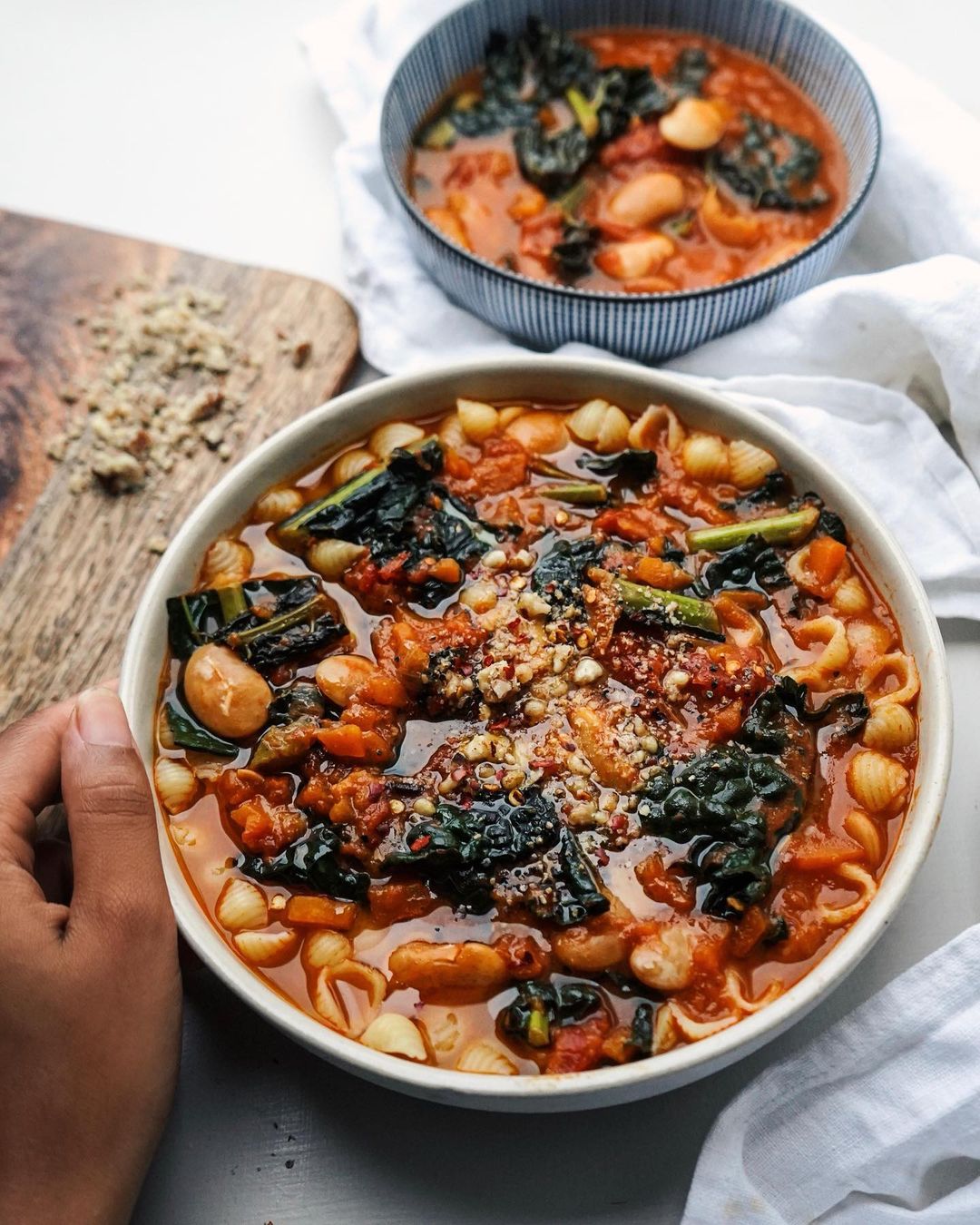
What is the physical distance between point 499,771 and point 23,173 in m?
3.51

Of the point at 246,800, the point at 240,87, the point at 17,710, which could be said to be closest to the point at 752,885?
the point at 246,800

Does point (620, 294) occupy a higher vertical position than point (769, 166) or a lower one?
lower

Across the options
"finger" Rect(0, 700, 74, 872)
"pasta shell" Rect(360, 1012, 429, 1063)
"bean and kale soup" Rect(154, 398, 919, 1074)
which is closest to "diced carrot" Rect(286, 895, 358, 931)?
"bean and kale soup" Rect(154, 398, 919, 1074)

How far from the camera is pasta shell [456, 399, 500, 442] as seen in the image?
3.81 meters

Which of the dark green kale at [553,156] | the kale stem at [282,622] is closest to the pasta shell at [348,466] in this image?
the kale stem at [282,622]

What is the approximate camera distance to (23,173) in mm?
5219

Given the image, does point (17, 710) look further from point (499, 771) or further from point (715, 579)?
point (715, 579)

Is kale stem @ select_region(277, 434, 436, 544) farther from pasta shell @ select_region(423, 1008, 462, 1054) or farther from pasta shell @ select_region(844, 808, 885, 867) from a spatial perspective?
pasta shell @ select_region(844, 808, 885, 867)

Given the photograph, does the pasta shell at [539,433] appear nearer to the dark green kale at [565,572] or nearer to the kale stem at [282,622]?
the dark green kale at [565,572]

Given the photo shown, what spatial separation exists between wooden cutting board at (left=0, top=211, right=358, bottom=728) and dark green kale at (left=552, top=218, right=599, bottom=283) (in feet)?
2.52

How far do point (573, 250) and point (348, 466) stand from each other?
1295mm

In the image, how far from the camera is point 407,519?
366cm

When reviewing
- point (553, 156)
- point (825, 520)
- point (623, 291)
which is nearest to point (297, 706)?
point (825, 520)

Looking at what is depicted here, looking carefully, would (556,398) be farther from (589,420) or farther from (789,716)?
(789,716)
